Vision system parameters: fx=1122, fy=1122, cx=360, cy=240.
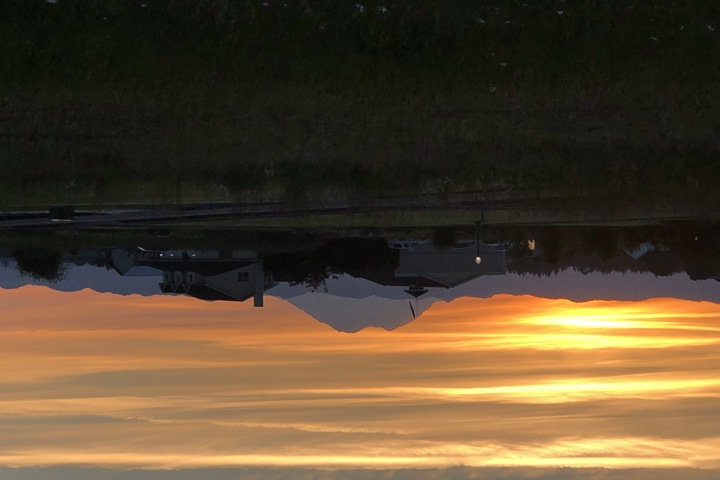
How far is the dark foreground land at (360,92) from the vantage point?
23016 millimetres

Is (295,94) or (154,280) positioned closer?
(295,94)

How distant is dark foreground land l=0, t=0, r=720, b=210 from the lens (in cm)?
2302

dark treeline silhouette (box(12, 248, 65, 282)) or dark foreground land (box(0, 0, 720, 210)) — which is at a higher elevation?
dark foreground land (box(0, 0, 720, 210))

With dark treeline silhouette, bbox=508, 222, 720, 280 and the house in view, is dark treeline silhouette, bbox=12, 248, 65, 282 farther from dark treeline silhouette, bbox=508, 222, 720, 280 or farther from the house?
dark treeline silhouette, bbox=508, 222, 720, 280

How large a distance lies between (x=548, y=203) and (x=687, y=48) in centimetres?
437

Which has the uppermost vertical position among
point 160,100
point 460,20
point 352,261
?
point 460,20

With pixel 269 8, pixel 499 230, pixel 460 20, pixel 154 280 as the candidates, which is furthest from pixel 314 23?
pixel 154 280

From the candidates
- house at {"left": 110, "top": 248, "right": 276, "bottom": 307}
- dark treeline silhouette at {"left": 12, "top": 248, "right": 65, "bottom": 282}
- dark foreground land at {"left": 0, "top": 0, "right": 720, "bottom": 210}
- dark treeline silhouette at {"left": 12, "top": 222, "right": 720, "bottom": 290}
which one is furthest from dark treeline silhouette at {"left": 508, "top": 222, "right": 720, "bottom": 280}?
dark treeline silhouette at {"left": 12, "top": 248, "right": 65, "bottom": 282}

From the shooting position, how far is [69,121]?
22.9 meters

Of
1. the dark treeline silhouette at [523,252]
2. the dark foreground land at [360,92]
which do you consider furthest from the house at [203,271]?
the dark foreground land at [360,92]

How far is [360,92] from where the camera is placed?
23.2 m

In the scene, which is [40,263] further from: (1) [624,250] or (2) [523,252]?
(1) [624,250]

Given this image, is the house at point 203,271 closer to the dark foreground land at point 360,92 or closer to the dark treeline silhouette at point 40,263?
the dark treeline silhouette at point 40,263

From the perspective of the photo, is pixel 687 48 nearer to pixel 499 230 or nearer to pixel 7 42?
pixel 499 230
